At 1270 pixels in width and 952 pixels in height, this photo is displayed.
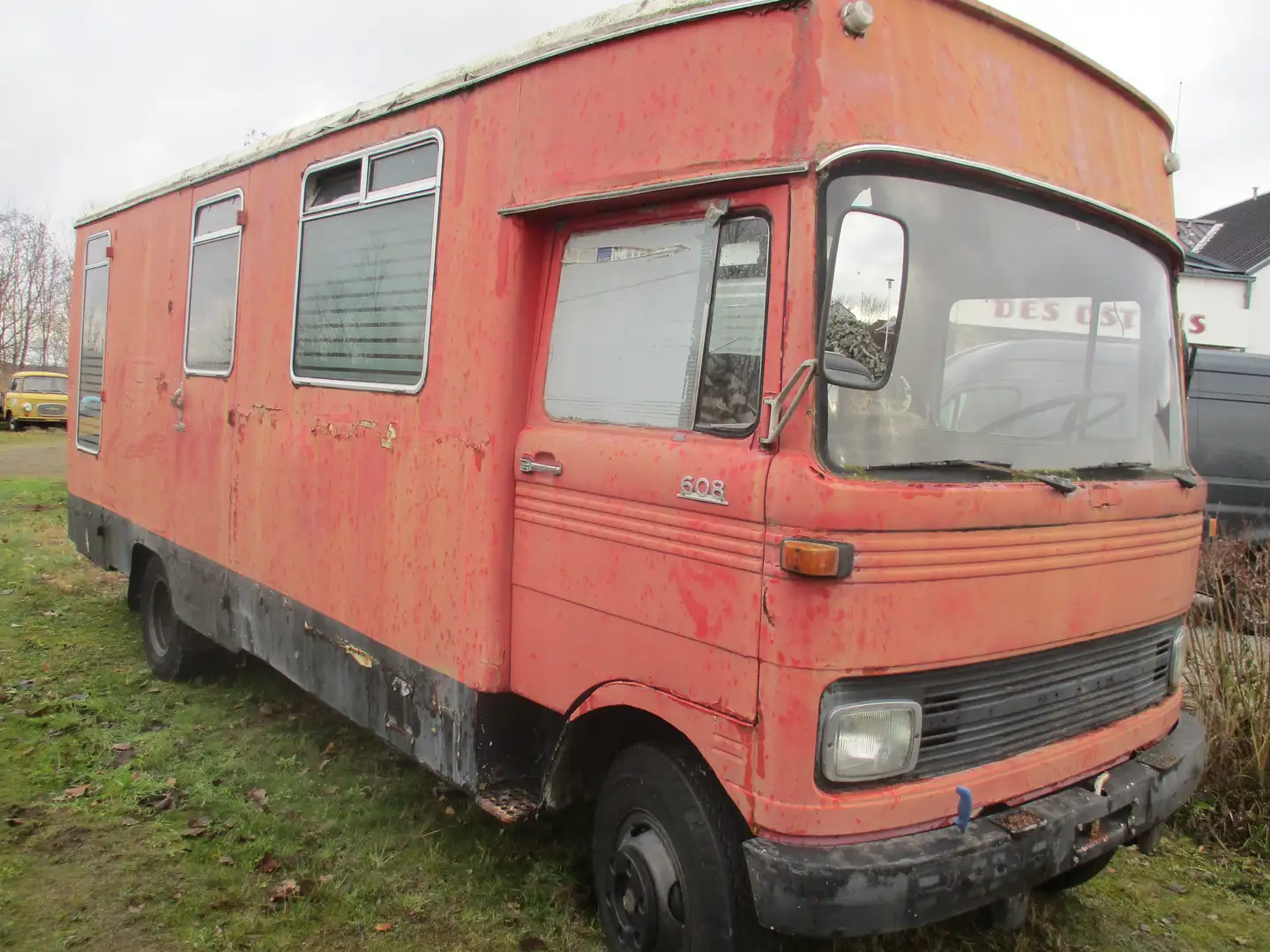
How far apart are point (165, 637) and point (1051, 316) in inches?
227

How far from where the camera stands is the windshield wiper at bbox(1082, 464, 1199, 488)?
3250 millimetres

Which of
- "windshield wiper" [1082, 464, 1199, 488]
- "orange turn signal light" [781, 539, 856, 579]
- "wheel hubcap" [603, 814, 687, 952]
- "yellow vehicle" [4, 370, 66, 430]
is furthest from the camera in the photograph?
"yellow vehicle" [4, 370, 66, 430]

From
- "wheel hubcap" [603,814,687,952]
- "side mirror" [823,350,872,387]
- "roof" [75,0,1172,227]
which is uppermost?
"roof" [75,0,1172,227]

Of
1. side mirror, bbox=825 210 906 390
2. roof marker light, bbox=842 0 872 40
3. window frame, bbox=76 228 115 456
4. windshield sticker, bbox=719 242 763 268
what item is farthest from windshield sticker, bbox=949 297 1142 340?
window frame, bbox=76 228 115 456

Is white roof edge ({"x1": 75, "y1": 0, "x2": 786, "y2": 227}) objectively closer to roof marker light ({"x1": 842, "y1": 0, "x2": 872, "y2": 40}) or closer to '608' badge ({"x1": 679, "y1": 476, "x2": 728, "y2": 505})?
roof marker light ({"x1": 842, "y1": 0, "x2": 872, "y2": 40})

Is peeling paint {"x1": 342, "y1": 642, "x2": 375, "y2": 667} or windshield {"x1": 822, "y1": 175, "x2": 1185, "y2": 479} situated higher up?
windshield {"x1": 822, "y1": 175, "x2": 1185, "y2": 479}

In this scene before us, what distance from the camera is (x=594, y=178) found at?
10.5ft

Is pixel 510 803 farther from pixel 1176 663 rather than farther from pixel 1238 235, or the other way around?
pixel 1238 235

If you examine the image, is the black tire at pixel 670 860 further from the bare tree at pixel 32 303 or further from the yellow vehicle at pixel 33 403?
the bare tree at pixel 32 303

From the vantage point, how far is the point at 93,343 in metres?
7.77

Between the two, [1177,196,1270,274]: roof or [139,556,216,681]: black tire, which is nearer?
[139,556,216,681]: black tire

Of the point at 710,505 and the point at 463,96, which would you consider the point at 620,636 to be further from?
the point at 463,96

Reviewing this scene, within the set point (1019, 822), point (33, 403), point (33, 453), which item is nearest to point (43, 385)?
point (33, 403)

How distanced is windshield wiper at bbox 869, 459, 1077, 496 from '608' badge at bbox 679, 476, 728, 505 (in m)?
0.47
